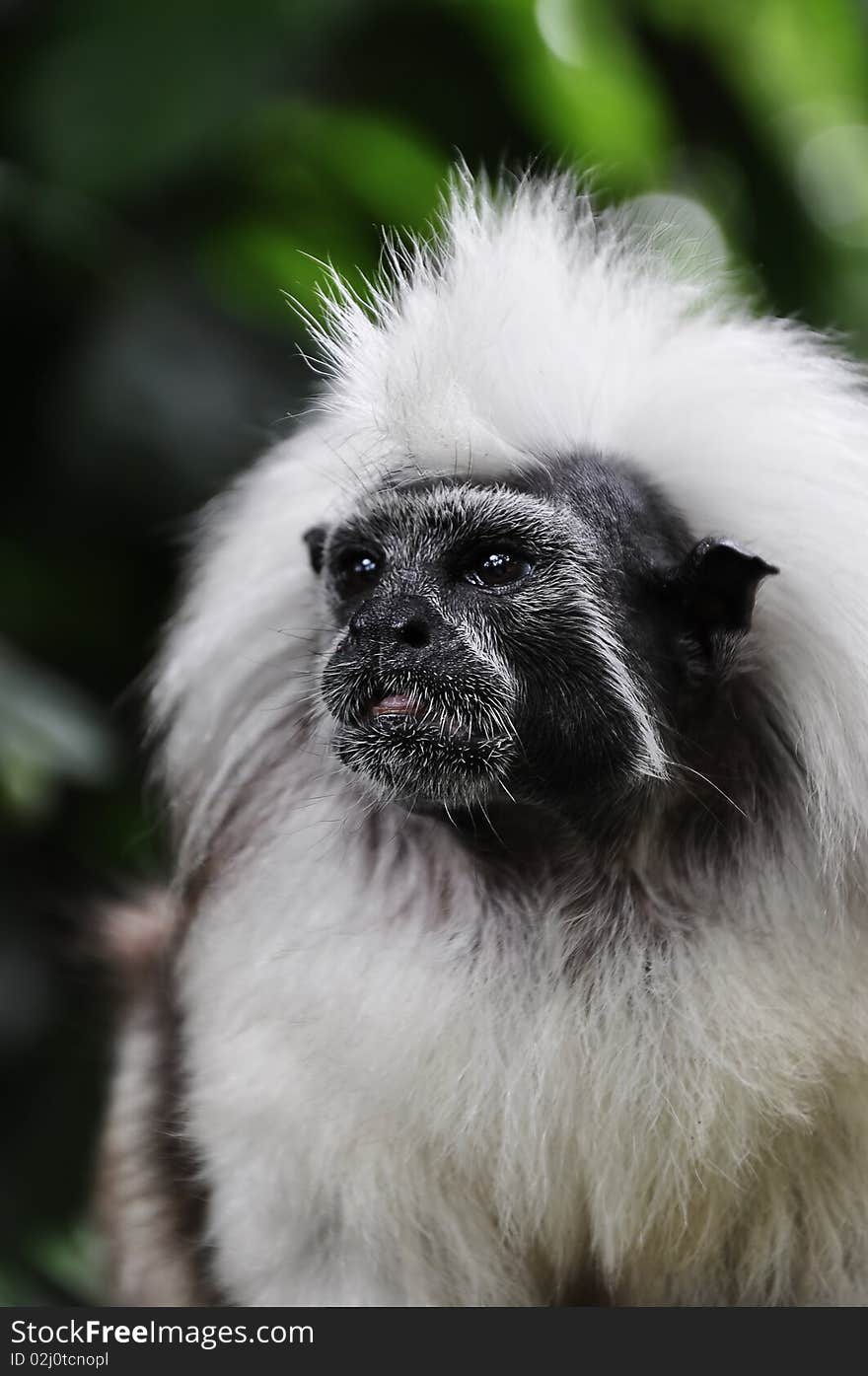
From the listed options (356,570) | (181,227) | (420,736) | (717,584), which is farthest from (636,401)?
(181,227)

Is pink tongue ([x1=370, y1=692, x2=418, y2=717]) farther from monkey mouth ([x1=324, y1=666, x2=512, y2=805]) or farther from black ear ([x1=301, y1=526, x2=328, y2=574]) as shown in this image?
black ear ([x1=301, y1=526, x2=328, y2=574])

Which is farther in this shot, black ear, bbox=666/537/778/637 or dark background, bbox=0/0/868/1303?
dark background, bbox=0/0/868/1303

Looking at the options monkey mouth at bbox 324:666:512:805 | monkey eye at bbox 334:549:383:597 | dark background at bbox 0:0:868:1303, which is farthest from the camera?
dark background at bbox 0:0:868:1303

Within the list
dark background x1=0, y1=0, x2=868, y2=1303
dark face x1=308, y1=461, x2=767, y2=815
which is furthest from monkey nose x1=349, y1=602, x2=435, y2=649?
dark background x1=0, y1=0, x2=868, y2=1303

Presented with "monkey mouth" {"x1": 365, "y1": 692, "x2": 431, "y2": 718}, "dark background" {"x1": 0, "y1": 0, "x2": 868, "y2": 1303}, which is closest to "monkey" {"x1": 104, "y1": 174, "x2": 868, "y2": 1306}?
"monkey mouth" {"x1": 365, "y1": 692, "x2": 431, "y2": 718}

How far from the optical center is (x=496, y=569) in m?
1.58

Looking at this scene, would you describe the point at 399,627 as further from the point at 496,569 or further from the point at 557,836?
the point at 557,836

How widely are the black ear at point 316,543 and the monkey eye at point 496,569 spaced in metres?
0.19

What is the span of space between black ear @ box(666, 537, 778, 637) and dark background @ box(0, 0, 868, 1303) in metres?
0.95

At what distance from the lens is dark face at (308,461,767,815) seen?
152cm

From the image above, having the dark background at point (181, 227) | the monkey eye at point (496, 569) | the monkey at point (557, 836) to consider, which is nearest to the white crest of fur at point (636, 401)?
the monkey at point (557, 836)

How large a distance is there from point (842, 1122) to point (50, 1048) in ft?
5.11

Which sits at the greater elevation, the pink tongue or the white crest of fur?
the white crest of fur

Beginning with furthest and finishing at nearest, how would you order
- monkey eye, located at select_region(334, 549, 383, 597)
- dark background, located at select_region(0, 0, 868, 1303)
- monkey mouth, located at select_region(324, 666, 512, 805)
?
dark background, located at select_region(0, 0, 868, 1303) < monkey eye, located at select_region(334, 549, 383, 597) < monkey mouth, located at select_region(324, 666, 512, 805)
